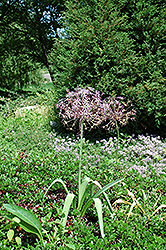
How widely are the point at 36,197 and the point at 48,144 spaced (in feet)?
4.60

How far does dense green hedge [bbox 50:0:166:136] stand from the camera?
3732mm

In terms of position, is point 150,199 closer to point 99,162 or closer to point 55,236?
point 99,162

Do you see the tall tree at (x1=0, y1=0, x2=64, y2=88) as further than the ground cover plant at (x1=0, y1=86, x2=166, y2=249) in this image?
Yes

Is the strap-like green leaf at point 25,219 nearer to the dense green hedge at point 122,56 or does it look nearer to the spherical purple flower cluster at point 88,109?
the spherical purple flower cluster at point 88,109

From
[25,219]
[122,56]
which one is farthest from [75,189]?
[122,56]

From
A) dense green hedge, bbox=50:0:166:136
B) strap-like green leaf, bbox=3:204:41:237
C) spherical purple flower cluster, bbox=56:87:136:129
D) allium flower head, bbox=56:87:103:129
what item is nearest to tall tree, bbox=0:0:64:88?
dense green hedge, bbox=50:0:166:136

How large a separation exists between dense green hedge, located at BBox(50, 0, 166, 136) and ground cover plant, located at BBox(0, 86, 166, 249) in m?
0.76

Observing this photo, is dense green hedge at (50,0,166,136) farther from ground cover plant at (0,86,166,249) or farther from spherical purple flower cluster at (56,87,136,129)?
ground cover plant at (0,86,166,249)

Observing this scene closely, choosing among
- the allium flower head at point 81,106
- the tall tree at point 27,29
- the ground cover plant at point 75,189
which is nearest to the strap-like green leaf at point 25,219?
the ground cover plant at point 75,189

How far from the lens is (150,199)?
2416 mm

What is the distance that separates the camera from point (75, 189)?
8.04 feet

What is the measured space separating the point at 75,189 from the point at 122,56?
246 centimetres

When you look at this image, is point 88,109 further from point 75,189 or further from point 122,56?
point 122,56

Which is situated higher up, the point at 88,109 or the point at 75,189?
the point at 88,109
